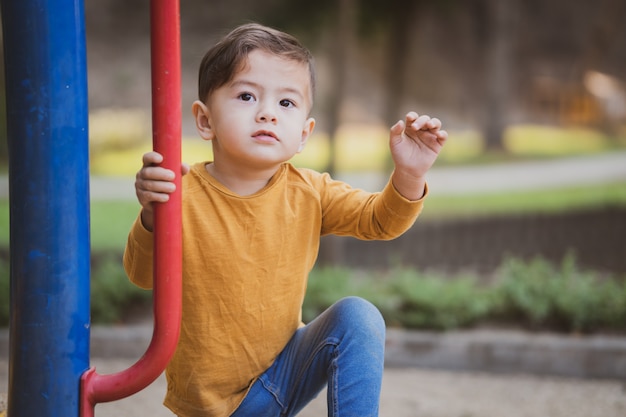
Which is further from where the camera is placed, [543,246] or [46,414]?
[543,246]

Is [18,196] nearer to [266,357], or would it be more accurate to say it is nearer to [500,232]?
[266,357]

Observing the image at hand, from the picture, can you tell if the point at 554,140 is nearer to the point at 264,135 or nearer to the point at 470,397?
the point at 470,397

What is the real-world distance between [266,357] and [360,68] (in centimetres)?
538

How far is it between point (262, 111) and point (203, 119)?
178 mm

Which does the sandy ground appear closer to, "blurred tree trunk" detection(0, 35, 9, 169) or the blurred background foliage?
the blurred background foliage

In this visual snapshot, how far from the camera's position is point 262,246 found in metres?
1.55

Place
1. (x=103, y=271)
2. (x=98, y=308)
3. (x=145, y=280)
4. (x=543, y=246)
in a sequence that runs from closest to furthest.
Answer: (x=145, y=280), (x=98, y=308), (x=103, y=271), (x=543, y=246)

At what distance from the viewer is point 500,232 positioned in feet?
17.3

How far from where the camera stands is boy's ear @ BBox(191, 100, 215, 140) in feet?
5.09

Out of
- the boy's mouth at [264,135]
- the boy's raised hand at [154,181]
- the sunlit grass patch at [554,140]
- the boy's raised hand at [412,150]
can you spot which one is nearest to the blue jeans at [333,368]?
the boy's raised hand at [412,150]

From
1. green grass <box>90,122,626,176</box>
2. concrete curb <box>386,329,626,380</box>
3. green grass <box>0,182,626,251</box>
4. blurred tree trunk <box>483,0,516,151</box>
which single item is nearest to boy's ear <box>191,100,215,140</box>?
concrete curb <box>386,329,626,380</box>

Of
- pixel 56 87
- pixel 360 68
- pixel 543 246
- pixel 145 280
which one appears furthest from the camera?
pixel 360 68

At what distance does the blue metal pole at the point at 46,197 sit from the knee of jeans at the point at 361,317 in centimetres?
54

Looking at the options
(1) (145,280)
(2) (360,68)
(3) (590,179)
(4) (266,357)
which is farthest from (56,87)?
(3) (590,179)
